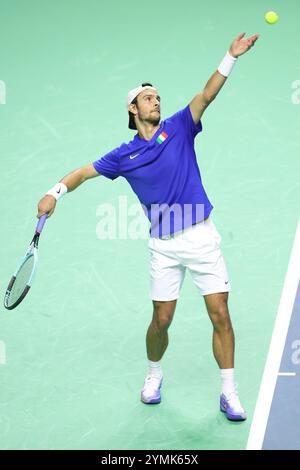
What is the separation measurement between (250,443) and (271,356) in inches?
48.4

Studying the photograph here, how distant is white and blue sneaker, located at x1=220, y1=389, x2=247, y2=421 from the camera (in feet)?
23.6

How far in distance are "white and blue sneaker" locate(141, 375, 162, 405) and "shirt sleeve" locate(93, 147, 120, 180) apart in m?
1.63

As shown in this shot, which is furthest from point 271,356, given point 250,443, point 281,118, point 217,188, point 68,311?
point 281,118

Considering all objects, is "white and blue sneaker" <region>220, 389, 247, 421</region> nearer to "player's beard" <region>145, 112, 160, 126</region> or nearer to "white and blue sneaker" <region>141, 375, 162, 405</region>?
"white and blue sneaker" <region>141, 375, 162, 405</region>

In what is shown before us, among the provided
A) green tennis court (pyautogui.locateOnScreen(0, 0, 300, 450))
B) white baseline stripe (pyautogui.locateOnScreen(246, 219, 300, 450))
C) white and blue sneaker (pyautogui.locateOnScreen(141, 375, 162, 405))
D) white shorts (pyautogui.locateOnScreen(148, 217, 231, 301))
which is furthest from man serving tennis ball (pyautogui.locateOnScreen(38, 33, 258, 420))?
green tennis court (pyautogui.locateOnScreen(0, 0, 300, 450))

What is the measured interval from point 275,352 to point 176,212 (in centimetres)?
162

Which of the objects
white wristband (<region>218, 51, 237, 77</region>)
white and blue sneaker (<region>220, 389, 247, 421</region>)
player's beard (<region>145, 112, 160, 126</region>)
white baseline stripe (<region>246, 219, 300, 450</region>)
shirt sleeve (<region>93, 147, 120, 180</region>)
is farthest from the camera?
shirt sleeve (<region>93, 147, 120, 180</region>)

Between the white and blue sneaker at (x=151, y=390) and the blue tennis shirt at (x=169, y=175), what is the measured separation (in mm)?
1180

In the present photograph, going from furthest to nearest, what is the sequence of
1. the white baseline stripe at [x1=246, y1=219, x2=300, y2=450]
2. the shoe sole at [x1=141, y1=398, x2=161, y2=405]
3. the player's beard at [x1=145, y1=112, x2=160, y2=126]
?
1. the shoe sole at [x1=141, y1=398, x2=161, y2=405]
2. the player's beard at [x1=145, y1=112, x2=160, y2=126]
3. the white baseline stripe at [x1=246, y1=219, x2=300, y2=450]

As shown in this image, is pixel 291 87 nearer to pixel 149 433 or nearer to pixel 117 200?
pixel 117 200

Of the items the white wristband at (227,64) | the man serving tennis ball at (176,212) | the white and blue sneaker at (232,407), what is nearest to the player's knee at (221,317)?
the man serving tennis ball at (176,212)

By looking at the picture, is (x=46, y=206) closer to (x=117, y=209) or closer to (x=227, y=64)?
(x=227, y=64)

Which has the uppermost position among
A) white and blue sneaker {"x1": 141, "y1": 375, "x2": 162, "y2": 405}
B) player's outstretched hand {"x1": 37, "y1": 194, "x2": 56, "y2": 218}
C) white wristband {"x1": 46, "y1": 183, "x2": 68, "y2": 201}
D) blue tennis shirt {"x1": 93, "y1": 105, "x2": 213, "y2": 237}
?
blue tennis shirt {"x1": 93, "y1": 105, "x2": 213, "y2": 237}

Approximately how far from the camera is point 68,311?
8805 mm
